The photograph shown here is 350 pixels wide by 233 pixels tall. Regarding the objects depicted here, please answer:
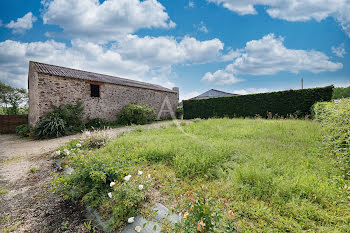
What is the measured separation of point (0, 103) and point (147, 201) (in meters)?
20.0

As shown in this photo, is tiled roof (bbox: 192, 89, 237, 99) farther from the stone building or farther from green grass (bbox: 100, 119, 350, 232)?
green grass (bbox: 100, 119, 350, 232)

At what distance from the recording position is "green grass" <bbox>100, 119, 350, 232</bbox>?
1.62 metres

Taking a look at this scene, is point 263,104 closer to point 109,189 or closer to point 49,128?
point 109,189

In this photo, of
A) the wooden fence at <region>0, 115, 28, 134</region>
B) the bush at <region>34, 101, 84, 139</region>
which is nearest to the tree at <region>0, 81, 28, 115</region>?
the wooden fence at <region>0, 115, 28, 134</region>

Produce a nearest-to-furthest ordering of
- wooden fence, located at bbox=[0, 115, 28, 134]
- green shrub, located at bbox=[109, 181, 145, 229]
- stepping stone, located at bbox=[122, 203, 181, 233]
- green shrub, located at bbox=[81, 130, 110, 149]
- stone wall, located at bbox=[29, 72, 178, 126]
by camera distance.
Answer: stepping stone, located at bbox=[122, 203, 181, 233] → green shrub, located at bbox=[109, 181, 145, 229] → green shrub, located at bbox=[81, 130, 110, 149] → stone wall, located at bbox=[29, 72, 178, 126] → wooden fence, located at bbox=[0, 115, 28, 134]

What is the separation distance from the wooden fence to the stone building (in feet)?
2.86

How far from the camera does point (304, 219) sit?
1.59 metres

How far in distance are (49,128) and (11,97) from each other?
37.8 feet

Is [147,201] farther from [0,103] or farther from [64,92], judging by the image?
[0,103]

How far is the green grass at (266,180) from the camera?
1.62m

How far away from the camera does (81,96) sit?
10.0 metres

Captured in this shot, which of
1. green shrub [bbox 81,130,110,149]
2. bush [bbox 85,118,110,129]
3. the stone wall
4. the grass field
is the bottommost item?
the grass field

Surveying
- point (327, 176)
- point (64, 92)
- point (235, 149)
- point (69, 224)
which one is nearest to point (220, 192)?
point (235, 149)

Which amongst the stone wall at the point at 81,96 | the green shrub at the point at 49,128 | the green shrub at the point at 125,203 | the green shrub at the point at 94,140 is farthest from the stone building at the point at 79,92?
the green shrub at the point at 125,203
